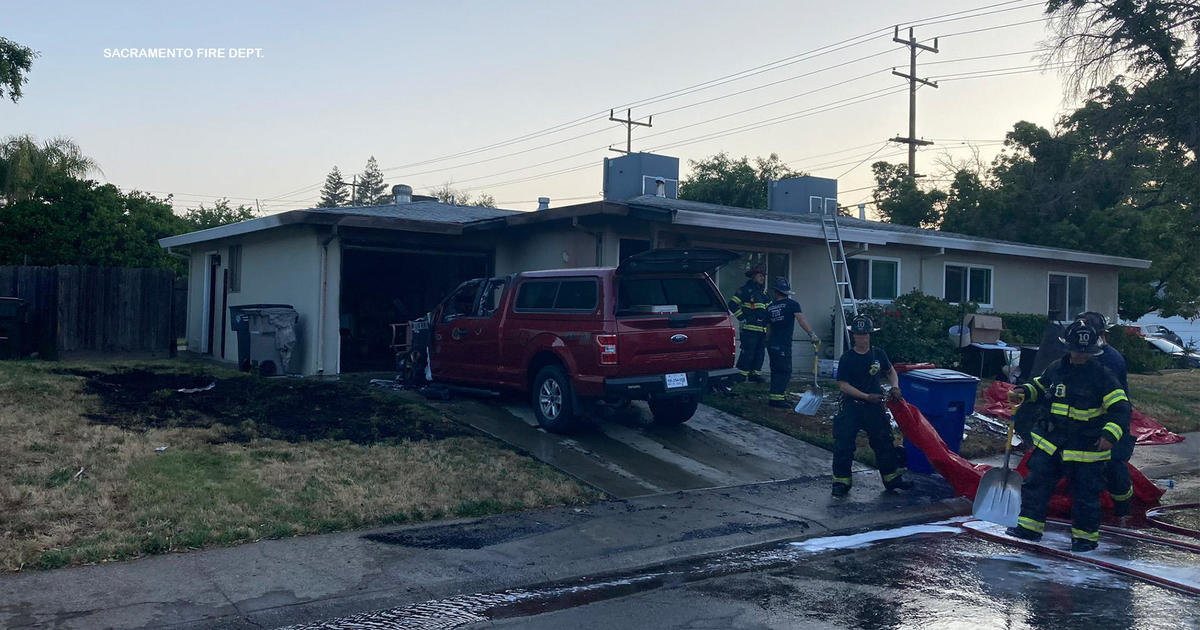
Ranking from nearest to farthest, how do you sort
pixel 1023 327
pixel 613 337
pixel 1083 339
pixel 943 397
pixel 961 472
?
pixel 1083 339
pixel 961 472
pixel 943 397
pixel 613 337
pixel 1023 327

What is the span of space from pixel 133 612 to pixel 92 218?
28.8 m

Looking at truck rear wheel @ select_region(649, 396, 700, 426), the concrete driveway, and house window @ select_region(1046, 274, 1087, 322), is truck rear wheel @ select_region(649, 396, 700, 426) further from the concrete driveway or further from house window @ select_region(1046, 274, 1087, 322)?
house window @ select_region(1046, 274, 1087, 322)

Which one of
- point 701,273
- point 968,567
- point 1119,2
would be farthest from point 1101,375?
point 1119,2

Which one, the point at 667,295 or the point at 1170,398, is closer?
the point at 667,295

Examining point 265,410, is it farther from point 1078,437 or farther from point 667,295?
point 1078,437

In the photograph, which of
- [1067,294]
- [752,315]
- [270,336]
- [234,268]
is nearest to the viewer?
[752,315]

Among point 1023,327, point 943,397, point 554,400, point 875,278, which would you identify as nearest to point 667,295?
point 554,400

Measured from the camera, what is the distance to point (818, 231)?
15086mm

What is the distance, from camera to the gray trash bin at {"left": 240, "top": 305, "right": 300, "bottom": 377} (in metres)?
14.1

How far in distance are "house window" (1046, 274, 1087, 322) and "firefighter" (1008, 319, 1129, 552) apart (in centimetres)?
1596

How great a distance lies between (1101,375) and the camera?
6570mm

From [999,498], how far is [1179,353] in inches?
926

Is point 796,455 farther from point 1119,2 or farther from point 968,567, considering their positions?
point 1119,2

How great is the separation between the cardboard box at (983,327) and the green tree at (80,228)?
26.0 metres
